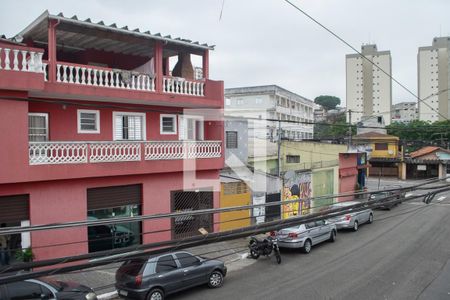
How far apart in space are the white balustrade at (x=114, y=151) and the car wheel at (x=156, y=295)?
4742 millimetres

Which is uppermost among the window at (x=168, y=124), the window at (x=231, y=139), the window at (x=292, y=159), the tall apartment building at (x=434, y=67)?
the tall apartment building at (x=434, y=67)

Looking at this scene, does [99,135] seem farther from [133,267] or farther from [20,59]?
[133,267]

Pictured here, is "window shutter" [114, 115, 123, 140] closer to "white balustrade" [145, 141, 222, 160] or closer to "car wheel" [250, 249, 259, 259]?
"white balustrade" [145, 141, 222, 160]

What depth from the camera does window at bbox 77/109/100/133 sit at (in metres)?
13.3

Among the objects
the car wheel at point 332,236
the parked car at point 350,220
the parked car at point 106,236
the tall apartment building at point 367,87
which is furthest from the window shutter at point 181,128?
the tall apartment building at point 367,87

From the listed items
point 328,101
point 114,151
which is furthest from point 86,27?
point 328,101

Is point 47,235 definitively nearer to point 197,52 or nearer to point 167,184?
point 167,184

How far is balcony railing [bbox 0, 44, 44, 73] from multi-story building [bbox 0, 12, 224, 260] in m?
0.03

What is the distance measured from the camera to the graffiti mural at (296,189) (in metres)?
20.7

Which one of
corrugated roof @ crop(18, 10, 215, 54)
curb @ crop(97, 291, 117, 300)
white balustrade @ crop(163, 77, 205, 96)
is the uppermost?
corrugated roof @ crop(18, 10, 215, 54)

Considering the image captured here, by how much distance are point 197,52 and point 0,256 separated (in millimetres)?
10043

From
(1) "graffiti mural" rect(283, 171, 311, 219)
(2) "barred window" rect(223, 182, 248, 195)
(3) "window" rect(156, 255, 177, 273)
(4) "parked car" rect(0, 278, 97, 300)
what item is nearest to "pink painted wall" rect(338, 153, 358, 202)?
(1) "graffiti mural" rect(283, 171, 311, 219)

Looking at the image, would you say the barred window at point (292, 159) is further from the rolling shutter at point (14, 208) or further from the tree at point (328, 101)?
the tree at point (328, 101)

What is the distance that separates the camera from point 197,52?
16.0m
